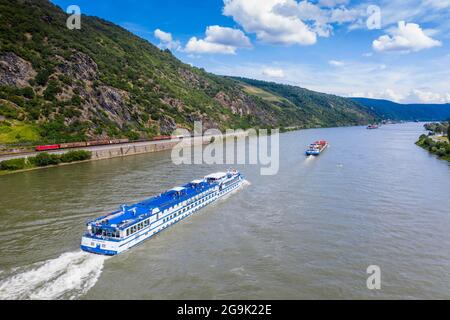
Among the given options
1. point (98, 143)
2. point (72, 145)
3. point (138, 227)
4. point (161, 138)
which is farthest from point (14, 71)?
point (138, 227)

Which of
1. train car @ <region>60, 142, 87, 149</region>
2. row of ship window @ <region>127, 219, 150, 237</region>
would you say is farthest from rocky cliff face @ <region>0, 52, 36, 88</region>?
row of ship window @ <region>127, 219, 150, 237</region>

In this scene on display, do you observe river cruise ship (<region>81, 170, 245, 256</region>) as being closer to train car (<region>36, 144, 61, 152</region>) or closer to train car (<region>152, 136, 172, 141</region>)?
train car (<region>36, 144, 61, 152</region>)

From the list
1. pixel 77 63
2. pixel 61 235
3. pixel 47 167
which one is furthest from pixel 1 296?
pixel 77 63

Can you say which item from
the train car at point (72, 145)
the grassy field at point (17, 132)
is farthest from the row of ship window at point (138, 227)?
the train car at point (72, 145)

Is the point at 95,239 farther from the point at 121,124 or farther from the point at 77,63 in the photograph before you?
the point at 77,63

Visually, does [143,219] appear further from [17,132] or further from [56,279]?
[17,132]

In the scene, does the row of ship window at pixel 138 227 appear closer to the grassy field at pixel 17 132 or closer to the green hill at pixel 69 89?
the grassy field at pixel 17 132
